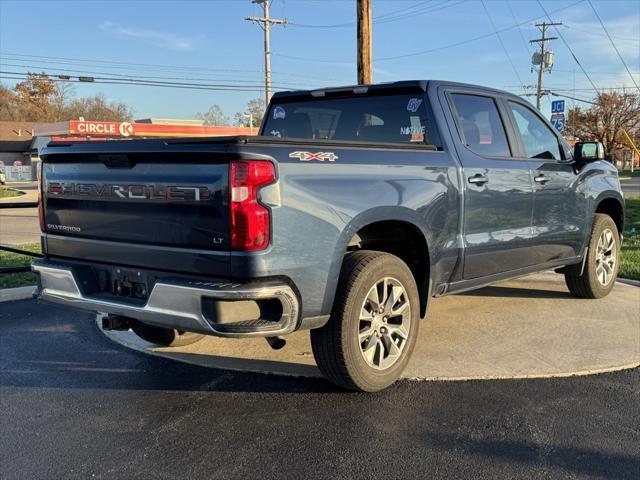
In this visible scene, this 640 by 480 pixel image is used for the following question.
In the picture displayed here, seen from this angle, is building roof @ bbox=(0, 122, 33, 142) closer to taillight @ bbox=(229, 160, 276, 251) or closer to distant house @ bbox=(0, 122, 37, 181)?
distant house @ bbox=(0, 122, 37, 181)

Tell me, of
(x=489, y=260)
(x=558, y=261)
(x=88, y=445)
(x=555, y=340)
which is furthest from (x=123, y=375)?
(x=558, y=261)

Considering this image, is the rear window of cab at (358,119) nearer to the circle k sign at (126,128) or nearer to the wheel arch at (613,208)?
the wheel arch at (613,208)

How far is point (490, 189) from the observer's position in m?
4.64

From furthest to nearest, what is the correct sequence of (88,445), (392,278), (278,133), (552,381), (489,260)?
(278,133)
(489,260)
(552,381)
(392,278)
(88,445)

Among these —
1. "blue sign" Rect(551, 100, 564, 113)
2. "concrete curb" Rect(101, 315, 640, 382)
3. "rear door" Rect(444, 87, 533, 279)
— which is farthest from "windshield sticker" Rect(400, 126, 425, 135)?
"blue sign" Rect(551, 100, 564, 113)

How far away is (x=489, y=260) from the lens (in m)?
4.76

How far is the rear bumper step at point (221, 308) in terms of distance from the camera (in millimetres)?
3110

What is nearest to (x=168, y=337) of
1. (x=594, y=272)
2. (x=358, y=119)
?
(x=358, y=119)

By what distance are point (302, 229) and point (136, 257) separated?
100cm

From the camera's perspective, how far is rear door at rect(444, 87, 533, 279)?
14.8 ft

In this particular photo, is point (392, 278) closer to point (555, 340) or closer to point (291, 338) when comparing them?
point (291, 338)

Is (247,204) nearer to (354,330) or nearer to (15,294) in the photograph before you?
(354,330)

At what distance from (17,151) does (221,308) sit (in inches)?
2849

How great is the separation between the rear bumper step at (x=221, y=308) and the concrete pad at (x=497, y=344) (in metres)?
1.15
